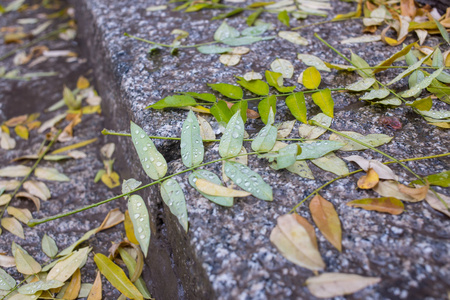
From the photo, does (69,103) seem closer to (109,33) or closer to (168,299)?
(109,33)

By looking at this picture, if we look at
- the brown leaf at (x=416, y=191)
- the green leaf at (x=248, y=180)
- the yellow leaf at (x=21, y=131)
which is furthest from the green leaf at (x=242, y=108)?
the yellow leaf at (x=21, y=131)

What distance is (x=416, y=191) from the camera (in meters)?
0.65

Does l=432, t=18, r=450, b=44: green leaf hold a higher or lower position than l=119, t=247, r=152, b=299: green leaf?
higher

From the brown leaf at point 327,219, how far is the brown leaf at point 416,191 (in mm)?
140

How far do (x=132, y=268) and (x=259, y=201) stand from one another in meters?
0.46

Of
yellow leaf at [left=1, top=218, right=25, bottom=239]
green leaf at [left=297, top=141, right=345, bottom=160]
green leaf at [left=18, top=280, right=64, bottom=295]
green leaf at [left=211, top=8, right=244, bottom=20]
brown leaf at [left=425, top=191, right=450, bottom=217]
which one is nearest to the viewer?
brown leaf at [left=425, top=191, right=450, bottom=217]

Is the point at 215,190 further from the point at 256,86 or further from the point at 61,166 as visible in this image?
the point at 61,166

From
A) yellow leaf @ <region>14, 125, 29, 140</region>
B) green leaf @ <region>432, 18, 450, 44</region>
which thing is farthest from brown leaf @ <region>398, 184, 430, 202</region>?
yellow leaf @ <region>14, 125, 29, 140</region>

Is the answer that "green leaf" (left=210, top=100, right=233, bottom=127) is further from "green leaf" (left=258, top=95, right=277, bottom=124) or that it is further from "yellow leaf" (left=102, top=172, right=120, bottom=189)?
"yellow leaf" (left=102, top=172, right=120, bottom=189)

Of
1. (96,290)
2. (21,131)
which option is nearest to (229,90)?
(96,290)

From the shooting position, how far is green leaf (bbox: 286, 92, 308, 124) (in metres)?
0.85

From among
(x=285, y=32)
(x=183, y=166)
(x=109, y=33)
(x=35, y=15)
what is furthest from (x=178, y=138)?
(x=35, y=15)

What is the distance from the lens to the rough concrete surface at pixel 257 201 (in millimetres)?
556

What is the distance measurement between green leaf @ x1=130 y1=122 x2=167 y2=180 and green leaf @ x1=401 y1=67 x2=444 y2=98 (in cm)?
61
